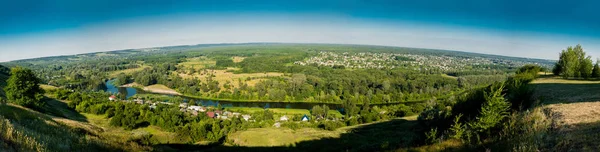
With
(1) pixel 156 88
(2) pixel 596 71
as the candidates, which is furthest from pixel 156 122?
(1) pixel 156 88

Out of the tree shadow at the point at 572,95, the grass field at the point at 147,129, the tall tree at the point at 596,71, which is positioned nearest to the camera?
the tree shadow at the point at 572,95

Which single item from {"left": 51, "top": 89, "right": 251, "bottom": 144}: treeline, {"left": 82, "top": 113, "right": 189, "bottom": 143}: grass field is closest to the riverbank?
{"left": 51, "top": 89, "right": 251, "bottom": 144}: treeline

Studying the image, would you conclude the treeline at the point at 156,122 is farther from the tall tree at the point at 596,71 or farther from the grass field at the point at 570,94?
the tall tree at the point at 596,71

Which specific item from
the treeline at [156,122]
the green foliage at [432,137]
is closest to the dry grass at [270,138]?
the treeline at [156,122]

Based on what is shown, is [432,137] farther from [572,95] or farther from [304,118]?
[304,118]

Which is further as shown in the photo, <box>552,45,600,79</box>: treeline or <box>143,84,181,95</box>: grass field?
<box>143,84,181,95</box>: grass field

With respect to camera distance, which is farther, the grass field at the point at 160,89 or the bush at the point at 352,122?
the grass field at the point at 160,89

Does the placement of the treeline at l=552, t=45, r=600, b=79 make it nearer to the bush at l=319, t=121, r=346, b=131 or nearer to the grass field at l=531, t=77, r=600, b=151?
the grass field at l=531, t=77, r=600, b=151
